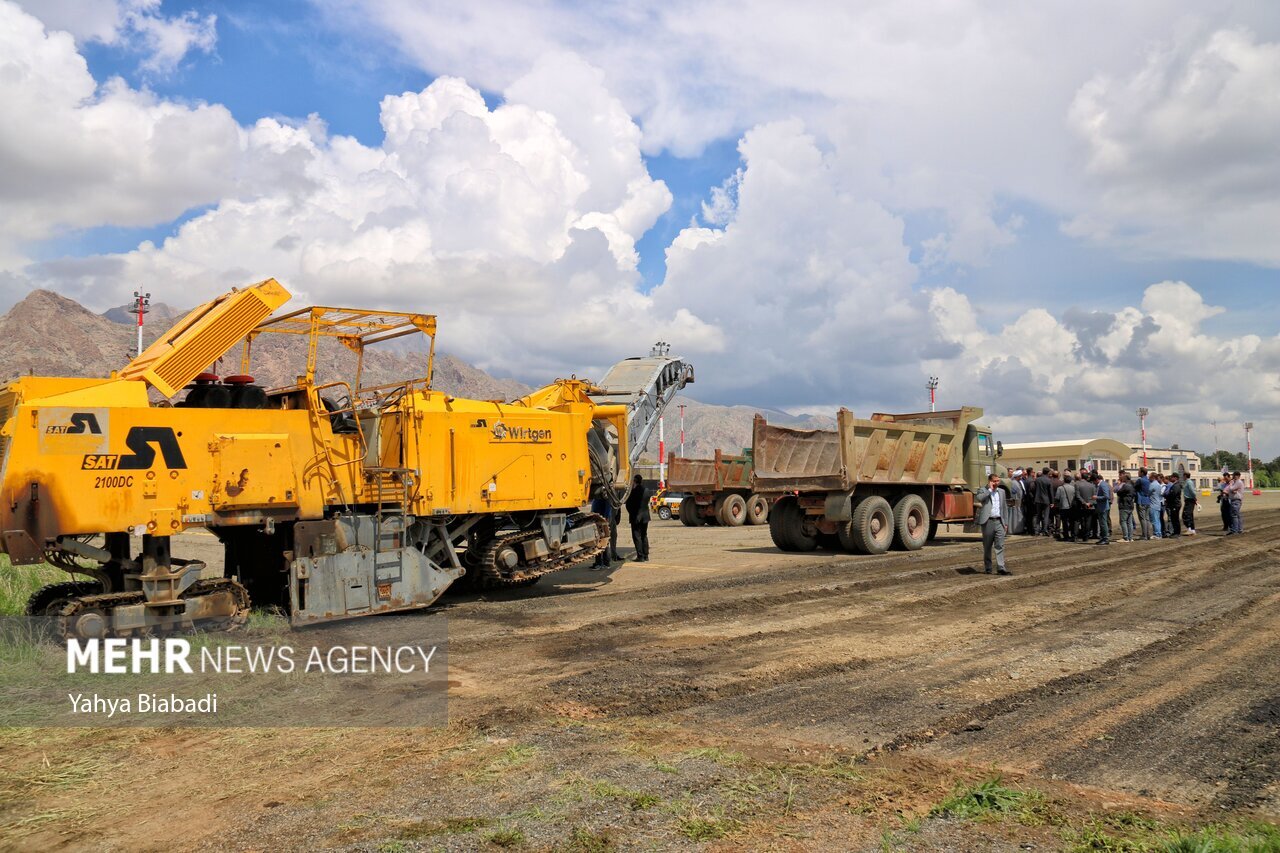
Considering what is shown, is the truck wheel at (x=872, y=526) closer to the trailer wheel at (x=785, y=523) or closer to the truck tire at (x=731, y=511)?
the trailer wheel at (x=785, y=523)

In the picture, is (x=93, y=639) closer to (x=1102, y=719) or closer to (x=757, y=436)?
(x=1102, y=719)

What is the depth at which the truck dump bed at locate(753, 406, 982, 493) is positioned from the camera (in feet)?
55.3

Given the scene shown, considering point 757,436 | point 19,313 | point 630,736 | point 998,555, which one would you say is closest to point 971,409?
point 757,436

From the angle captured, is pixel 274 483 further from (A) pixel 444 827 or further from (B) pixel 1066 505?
(B) pixel 1066 505

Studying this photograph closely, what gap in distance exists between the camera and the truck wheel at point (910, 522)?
1797cm

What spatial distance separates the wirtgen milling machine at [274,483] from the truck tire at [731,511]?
14.7 m

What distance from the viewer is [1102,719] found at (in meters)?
6.06

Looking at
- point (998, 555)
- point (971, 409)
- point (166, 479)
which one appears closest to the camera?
point (166, 479)

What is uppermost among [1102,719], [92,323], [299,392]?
[92,323]

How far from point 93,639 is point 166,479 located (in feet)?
5.17

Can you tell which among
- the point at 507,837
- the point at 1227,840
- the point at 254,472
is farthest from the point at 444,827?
the point at 254,472

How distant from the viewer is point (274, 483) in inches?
370

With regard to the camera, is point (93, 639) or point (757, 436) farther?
point (757, 436)

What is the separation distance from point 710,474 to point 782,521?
8.51 metres
